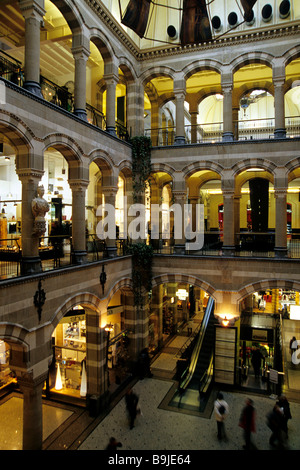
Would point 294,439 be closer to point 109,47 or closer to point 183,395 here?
point 183,395

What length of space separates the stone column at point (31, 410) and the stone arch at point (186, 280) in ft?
24.7

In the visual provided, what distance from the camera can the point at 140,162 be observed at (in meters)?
15.9

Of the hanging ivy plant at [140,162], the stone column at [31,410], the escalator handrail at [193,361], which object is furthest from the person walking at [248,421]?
the hanging ivy plant at [140,162]

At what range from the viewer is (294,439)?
34.6 feet

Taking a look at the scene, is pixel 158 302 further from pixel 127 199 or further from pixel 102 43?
pixel 102 43

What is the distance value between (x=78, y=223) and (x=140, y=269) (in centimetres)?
466

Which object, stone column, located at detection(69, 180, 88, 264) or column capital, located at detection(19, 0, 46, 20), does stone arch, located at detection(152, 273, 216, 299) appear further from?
column capital, located at detection(19, 0, 46, 20)

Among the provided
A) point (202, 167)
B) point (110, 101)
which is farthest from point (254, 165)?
point (110, 101)

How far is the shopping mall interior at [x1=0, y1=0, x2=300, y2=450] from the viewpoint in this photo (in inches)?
376

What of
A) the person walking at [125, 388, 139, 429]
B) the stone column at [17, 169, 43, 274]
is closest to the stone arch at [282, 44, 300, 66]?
the stone column at [17, 169, 43, 274]

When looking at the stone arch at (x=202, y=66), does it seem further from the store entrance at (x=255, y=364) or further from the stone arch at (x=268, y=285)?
the store entrance at (x=255, y=364)

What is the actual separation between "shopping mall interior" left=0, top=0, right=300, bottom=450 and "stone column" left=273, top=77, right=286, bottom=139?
5cm
